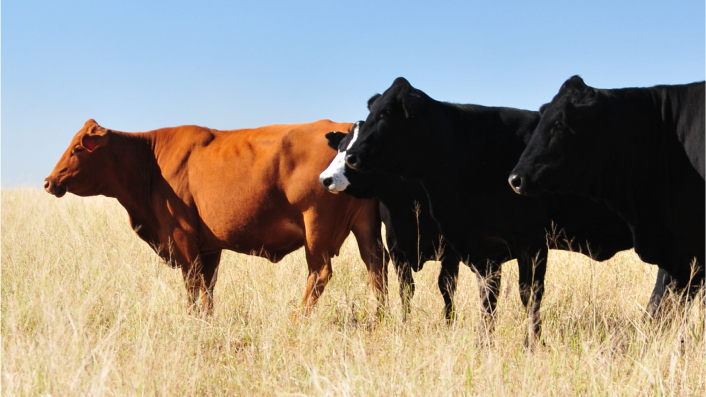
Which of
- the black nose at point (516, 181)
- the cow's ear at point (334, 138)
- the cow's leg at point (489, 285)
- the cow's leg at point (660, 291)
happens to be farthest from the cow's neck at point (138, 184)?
the cow's leg at point (660, 291)

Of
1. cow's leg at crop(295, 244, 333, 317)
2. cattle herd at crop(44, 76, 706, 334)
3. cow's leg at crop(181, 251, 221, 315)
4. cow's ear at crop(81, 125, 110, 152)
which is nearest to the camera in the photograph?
cattle herd at crop(44, 76, 706, 334)

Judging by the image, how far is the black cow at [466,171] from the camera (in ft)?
14.4

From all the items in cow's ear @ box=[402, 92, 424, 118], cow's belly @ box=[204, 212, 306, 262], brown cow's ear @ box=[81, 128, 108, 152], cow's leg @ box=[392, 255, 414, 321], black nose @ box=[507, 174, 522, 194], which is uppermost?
cow's ear @ box=[402, 92, 424, 118]

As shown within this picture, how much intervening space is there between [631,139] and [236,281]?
376cm

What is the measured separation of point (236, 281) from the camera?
20.0 feet

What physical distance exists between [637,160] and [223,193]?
335cm

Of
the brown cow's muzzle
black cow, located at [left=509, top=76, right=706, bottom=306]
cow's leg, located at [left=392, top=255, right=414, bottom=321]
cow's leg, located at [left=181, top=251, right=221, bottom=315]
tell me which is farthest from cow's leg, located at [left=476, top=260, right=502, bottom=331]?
the brown cow's muzzle

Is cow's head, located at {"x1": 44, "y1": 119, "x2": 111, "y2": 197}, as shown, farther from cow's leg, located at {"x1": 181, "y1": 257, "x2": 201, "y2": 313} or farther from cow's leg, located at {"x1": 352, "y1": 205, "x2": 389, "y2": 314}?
cow's leg, located at {"x1": 352, "y1": 205, "x2": 389, "y2": 314}

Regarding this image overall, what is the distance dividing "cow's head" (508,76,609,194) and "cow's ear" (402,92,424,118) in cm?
89

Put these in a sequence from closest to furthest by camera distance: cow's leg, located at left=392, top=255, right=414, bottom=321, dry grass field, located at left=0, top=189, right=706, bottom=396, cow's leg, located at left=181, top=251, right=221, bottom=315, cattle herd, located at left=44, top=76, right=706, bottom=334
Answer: dry grass field, located at left=0, top=189, right=706, bottom=396 → cattle herd, located at left=44, top=76, right=706, bottom=334 → cow's leg, located at left=392, top=255, right=414, bottom=321 → cow's leg, located at left=181, top=251, right=221, bottom=315

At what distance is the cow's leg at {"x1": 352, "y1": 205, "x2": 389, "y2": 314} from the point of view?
550 centimetres

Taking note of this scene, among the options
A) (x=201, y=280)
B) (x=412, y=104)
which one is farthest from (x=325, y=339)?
(x=201, y=280)

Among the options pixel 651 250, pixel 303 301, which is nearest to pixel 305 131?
pixel 303 301

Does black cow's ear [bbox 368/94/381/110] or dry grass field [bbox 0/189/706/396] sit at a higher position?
black cow's ear [bbox 368/94/381/110]
